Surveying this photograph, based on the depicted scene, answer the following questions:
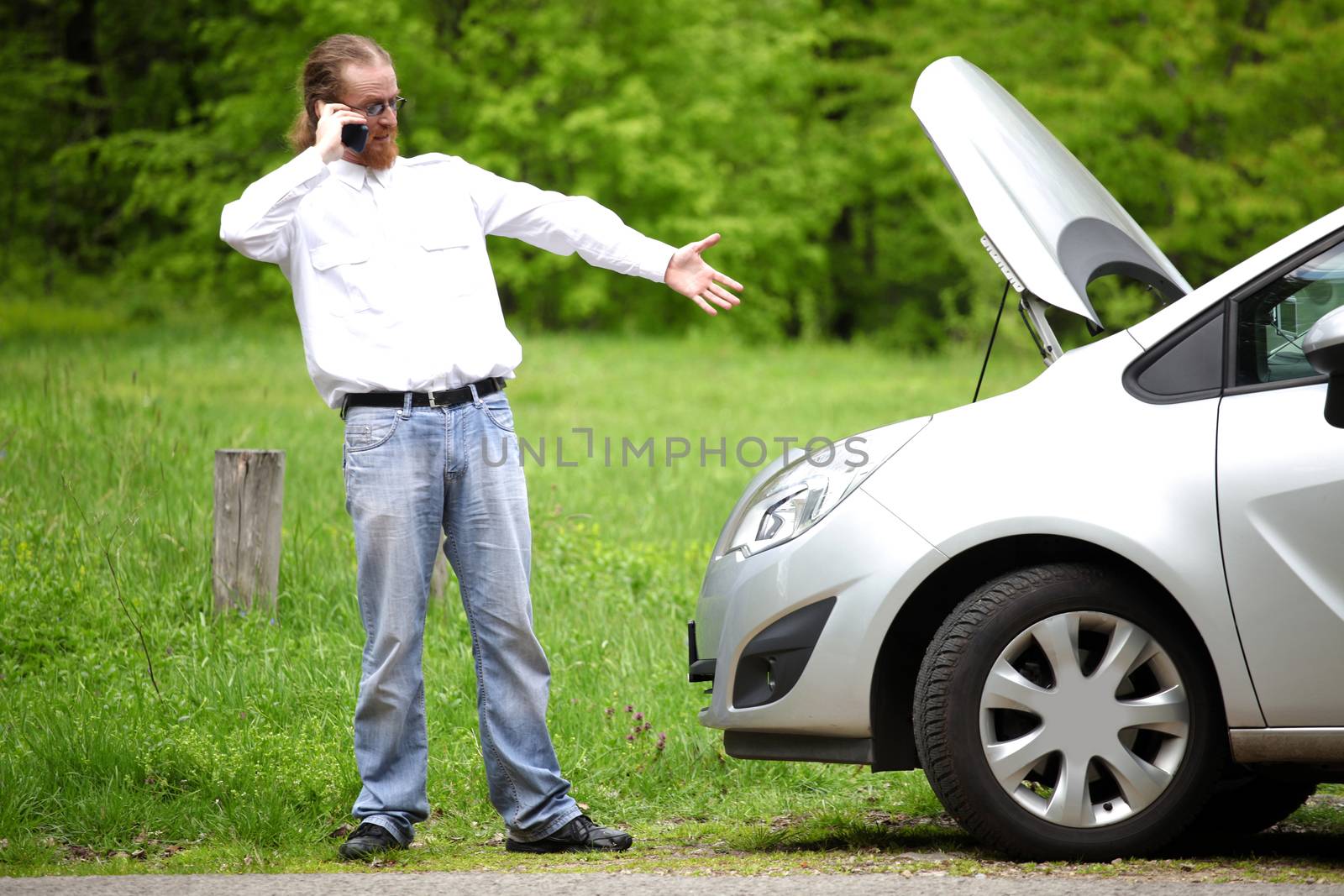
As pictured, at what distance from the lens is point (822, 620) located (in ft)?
11.6

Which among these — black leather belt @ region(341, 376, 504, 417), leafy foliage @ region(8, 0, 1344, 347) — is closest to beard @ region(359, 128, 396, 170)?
black leather belt @ region(341, 376, 504, 417)

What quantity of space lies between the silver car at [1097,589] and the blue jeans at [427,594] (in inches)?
22.1

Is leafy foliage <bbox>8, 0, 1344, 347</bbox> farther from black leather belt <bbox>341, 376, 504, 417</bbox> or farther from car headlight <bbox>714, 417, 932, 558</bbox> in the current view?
black leather belt <bbox>341, 376, 504, 417</bbox>

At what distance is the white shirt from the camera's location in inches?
141

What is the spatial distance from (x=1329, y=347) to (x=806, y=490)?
130cm

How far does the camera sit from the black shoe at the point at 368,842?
3.71m

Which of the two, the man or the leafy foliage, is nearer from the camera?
the man

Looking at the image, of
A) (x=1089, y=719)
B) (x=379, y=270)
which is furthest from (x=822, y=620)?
(x=379, y=270)

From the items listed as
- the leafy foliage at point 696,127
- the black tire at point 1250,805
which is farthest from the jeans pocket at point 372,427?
the leafy foliage at point 696,127

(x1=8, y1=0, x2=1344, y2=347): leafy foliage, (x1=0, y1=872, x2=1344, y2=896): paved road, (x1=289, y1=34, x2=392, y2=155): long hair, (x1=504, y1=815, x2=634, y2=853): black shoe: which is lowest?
(x1=504, y1=815, x2=634, y2=853): black shoe

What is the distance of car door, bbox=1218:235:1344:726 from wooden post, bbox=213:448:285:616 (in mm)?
3568

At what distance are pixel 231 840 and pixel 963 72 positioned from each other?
9.81 ft

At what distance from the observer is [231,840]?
13.0 ft

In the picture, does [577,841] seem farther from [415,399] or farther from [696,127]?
[696,127]
